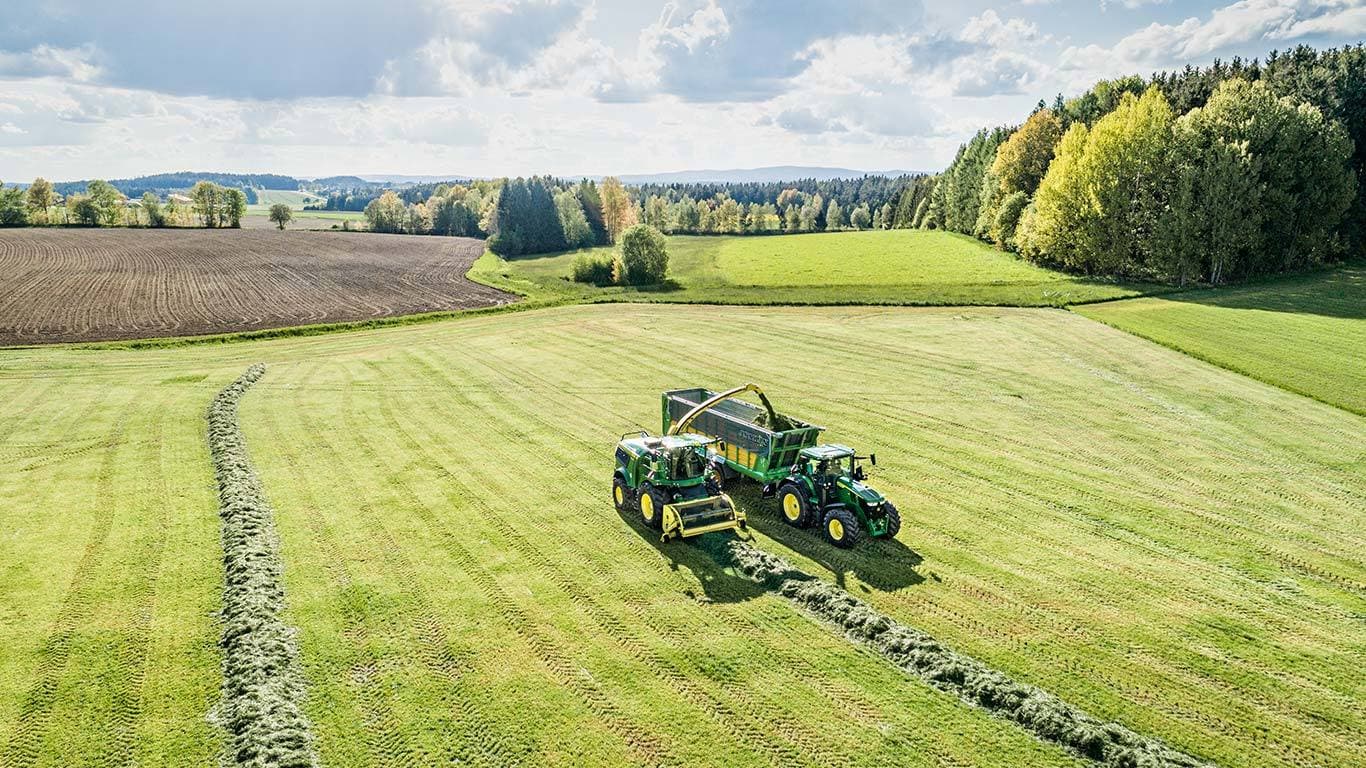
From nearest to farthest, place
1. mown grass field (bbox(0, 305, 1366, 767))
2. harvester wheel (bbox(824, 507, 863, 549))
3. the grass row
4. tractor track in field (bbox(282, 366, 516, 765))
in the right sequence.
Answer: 1. tractor track in field (bbox(282, 366, 516, 765))
2. mown grass field (bbox(0, 305, 1366, 767))
3. the grass row
4. harvester wheel (bbox(824, 507, 863, 549))

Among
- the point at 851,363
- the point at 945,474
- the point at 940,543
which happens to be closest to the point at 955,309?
the point at 851,363

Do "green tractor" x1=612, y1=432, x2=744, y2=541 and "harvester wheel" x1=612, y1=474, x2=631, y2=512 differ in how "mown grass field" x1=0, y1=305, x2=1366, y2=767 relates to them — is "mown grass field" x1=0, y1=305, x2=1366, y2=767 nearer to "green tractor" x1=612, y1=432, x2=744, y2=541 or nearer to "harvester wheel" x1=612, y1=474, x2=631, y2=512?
"harvester wheel" x1=612, y1=474, x2=631, y2=512

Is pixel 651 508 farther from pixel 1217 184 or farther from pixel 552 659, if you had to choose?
pixel 1217 184

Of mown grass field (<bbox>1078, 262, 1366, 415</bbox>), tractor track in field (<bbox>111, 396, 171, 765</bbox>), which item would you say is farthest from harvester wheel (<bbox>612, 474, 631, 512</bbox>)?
mown grass field (<bbox>1078, 262, 1366, 415</bbox>)

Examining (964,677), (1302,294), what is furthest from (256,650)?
(1302,294)

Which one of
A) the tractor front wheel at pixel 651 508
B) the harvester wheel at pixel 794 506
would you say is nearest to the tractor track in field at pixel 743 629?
the tractor front wheel at pixel 651 508

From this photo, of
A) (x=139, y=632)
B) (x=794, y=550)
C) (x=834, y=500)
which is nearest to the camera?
(x=139, y=632)

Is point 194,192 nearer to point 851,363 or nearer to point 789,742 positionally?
point 851,363
